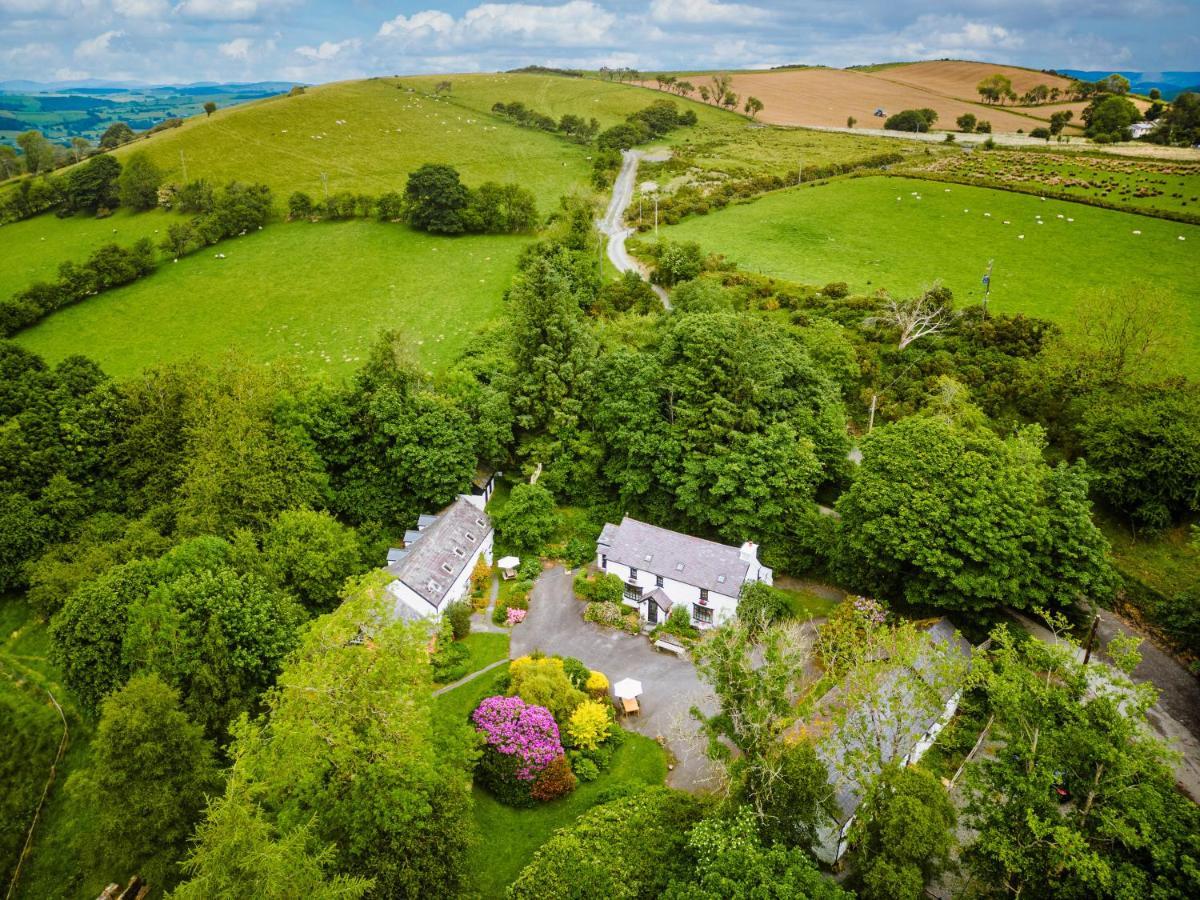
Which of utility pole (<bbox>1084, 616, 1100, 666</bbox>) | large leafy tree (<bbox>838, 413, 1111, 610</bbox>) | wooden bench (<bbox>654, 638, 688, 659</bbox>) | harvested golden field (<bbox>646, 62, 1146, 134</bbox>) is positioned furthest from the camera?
harvested golden field (<bbox>646, 62, 1146, 134</bbox>)

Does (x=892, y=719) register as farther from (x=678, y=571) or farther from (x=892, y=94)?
(x=892, y=94)

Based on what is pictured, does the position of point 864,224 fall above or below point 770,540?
above

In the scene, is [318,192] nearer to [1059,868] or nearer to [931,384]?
[931,384]

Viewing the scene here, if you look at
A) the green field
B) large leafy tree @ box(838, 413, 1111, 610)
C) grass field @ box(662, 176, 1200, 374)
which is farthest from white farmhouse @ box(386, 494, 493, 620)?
the green field

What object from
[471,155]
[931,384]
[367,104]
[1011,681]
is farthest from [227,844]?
[367,104]

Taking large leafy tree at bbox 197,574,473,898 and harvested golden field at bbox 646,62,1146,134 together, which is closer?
large leafy tree at bbox 197,574,473,898

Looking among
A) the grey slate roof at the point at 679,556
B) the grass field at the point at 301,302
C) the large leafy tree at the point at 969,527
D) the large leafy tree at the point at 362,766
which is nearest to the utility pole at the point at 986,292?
the large leafy tree at the point at 969,527

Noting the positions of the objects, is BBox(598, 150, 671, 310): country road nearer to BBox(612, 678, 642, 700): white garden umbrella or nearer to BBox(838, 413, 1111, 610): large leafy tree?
BBox(838, 413, 1111, 610): large leafy tree
